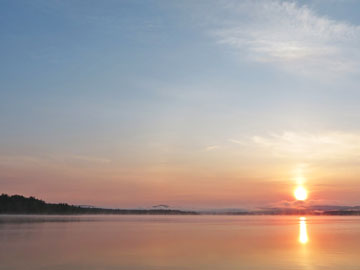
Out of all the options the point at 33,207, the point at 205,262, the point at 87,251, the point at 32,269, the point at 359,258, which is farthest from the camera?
the point at 33,207

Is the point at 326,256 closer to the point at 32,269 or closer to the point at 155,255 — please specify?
the point at 155,255

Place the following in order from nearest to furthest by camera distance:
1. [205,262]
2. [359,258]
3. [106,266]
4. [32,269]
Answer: [32,269] → [106,266] → [205,262] → [359,258]

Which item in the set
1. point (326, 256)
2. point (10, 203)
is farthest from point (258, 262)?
point (10, 203)

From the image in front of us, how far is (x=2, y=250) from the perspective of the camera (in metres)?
21.8

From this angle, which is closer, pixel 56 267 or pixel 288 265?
pixel 56 267

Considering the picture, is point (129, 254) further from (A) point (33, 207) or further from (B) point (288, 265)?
(A) point (33, 207)

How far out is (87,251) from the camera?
22.7 m

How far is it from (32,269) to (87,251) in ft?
21.3

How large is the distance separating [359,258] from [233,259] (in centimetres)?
557

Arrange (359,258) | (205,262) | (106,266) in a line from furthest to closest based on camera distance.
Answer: (359,258) < (205,262) < (106,266)

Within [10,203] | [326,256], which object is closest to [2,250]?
[326,256]

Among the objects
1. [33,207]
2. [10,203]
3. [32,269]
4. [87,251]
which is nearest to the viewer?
[32,269]

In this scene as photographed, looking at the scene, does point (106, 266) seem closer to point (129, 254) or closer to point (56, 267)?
point (56, 267)

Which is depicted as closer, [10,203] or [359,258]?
[359,258]
